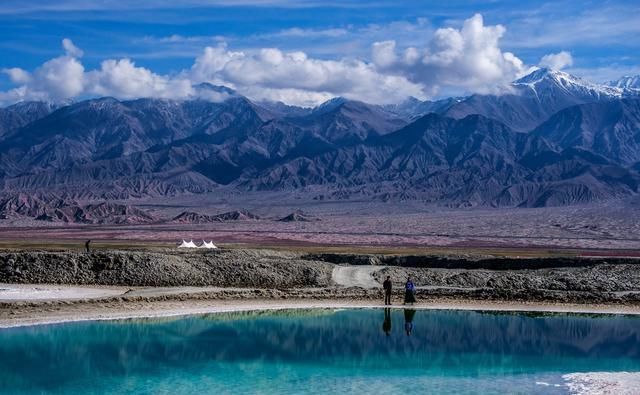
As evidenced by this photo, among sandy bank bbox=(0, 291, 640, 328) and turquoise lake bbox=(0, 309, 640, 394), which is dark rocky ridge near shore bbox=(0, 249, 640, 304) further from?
turquoise lake bbox=(0, 309, 640, 394)

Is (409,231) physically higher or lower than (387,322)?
higher

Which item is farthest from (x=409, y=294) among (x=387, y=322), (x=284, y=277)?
(x=284, y=277)

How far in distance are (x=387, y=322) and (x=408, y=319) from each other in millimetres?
1213

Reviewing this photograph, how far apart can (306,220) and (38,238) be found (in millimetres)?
52523

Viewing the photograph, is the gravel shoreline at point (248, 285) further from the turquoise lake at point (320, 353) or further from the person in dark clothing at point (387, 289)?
the turquoise lake at point (320, 353)

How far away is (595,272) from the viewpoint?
146 ft

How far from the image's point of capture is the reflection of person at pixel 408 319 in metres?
31.4

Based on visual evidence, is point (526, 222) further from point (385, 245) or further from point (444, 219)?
point (385, 245)

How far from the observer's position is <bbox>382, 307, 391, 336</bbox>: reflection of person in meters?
30.9

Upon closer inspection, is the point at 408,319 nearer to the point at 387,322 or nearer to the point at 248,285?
the point at 387,322

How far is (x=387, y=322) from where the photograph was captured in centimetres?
3288

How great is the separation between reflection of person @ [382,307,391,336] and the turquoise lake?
0.25 feet

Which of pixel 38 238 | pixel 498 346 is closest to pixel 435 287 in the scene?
pixel 498 346

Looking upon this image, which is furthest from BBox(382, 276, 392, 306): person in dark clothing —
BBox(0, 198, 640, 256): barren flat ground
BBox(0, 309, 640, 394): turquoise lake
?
BBox(0, 198, 640, 256): barren flat ground
